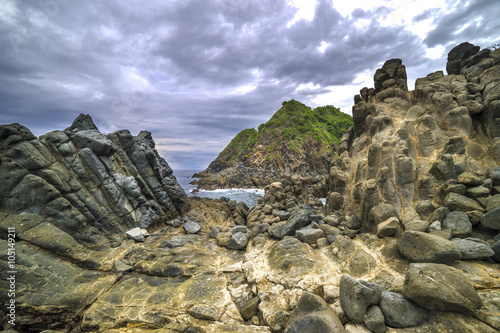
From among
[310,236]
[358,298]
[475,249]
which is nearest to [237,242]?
[310,236]

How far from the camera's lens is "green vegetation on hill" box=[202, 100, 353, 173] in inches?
3725

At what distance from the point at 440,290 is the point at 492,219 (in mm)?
4189

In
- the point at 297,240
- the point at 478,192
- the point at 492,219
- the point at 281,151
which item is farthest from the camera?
the point at 281,151

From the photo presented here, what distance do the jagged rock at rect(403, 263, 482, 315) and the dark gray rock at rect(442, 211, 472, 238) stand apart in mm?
2835

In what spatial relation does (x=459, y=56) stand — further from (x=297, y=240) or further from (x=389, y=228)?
(x=297, y=240)

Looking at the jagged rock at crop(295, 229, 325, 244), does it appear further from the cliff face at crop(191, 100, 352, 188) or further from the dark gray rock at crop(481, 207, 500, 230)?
the cliff face at crop(191, 100, 352, 188)

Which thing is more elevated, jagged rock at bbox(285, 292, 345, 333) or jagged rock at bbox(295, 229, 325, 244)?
jagged rock at bbox(295, 229, 325, 244)

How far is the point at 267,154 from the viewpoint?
318 feet

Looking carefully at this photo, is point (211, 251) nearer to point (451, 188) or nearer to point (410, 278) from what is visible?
point (410, 278)

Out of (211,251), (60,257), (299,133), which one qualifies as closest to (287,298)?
(211,251)

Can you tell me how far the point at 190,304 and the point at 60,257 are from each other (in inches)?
279

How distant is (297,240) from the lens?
10.7m

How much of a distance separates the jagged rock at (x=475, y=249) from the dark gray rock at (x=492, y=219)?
906mm

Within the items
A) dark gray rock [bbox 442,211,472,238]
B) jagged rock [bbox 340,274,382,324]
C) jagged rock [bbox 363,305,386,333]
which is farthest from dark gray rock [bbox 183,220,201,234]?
dark gray rock [bbox 442,211,472,238]
